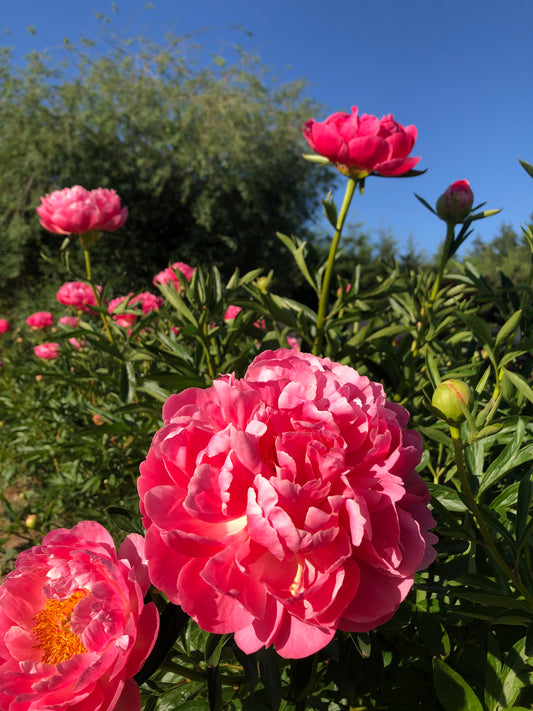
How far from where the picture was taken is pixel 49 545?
452 millimetres

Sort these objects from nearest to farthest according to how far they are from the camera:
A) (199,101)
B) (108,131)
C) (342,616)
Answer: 1. (342,616)
2. (108,131)
3. (199,101)

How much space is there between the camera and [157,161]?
8250mm

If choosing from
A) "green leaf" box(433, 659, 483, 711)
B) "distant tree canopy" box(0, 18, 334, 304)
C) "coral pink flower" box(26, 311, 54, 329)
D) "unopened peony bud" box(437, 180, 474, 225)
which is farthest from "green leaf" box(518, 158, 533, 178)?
"distant tree canopy" box(0, 18, 334, 304)

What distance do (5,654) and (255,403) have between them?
33 cm

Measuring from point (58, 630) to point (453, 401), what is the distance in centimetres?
45

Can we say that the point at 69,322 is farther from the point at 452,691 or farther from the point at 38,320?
the point at 452,691

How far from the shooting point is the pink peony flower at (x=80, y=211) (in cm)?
141

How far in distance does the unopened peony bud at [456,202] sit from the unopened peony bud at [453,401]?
→ 61 cm

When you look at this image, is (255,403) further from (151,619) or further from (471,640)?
(471,640)

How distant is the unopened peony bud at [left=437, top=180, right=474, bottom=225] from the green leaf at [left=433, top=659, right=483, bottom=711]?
0.82 m

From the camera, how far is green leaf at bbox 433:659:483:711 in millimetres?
442

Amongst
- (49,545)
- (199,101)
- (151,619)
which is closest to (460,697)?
(151,619)

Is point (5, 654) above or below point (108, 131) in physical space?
below

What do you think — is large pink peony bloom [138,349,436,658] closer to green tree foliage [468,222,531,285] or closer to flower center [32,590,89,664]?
flower center [32,590,89,664]
